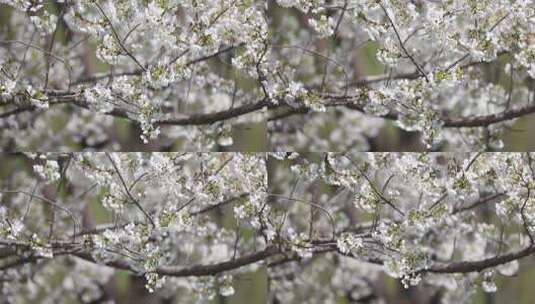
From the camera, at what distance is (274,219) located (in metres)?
3.02

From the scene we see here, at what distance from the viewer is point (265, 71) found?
2.99m

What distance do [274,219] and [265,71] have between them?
1.68 ft

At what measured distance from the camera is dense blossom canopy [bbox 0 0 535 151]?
297cm

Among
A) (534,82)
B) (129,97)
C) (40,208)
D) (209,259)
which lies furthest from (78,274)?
(534,82)

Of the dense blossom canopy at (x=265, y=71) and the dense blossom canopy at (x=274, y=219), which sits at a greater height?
the dense blossom canopy at (x=265, y=71)

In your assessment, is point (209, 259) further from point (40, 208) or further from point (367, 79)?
point (367, 79)

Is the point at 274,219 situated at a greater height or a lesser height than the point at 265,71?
lesser

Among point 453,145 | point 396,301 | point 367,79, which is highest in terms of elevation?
point 367,79

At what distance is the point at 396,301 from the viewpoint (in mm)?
3059

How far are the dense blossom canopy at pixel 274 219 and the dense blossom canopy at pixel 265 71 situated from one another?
0.31ft

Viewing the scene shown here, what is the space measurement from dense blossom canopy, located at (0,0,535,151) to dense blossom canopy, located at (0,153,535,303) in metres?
0.10

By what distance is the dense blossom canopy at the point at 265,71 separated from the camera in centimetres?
297

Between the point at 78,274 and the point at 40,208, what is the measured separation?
277mm

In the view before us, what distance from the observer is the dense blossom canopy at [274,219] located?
2992 millimetres
